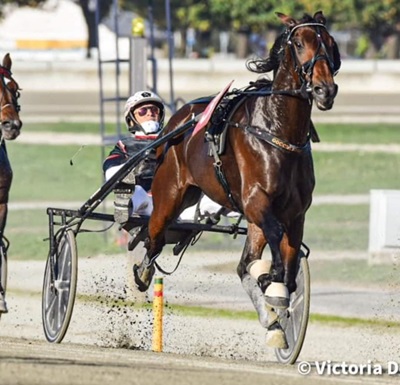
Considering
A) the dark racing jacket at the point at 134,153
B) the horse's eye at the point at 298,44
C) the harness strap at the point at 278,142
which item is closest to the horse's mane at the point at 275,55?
the horse's eye at the point at 298,44

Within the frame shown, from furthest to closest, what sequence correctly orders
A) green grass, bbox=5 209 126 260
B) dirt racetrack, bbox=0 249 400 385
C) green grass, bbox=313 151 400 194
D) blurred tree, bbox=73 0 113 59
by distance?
blurred tree, bbox=73 0 113 59, green grass, bbox=313 151 400 194, green grass, bbox=5 209 126 260, dirt racetrack, bbox=0 249 400 385

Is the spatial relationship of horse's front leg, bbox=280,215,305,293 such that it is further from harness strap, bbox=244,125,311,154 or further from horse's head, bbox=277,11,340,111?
horse's head, bbox=277,11,340,111

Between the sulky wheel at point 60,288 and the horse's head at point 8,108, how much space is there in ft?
3.11

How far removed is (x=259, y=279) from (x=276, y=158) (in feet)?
2.66

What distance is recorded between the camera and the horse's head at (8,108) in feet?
35.1

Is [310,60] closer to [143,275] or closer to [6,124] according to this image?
[6,124]

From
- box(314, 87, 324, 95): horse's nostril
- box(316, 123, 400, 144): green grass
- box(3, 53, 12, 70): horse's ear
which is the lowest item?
box(316, 123, 400, 144): green grass

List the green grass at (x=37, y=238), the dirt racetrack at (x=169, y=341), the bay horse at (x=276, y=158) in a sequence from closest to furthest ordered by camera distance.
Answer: the dirt racetrack at (x=169, y=341)
the bay horse at (x=276, y=158)
the green grass at (x=37, y=238)

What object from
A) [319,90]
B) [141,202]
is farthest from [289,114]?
[141,202]

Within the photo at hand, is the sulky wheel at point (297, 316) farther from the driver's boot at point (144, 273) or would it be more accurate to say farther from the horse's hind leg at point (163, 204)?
Result: the driver's boot at point (144, 273)

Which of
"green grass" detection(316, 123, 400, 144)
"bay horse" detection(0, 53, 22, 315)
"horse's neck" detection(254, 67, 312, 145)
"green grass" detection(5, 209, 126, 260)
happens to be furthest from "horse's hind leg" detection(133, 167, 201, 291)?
"green grass" detection(316, 123, 400, 144)

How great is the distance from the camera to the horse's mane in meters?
9.69

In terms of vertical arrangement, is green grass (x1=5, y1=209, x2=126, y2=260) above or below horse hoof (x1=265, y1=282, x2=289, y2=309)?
below

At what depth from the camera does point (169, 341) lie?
12.6 metres
